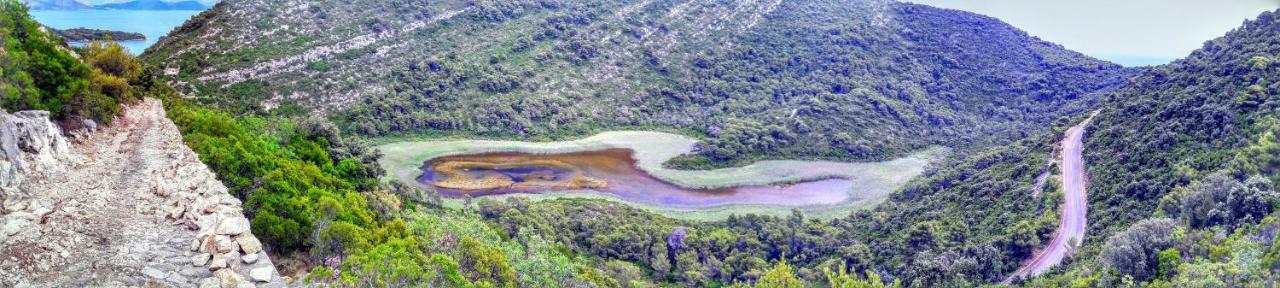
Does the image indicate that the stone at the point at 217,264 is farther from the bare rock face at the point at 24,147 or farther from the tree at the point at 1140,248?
the tree at the point at 1140,248

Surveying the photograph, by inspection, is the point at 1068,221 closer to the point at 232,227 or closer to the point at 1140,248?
the point at 1140,248

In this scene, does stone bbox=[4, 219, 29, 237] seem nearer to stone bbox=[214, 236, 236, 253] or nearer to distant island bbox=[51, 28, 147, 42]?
stone bbox=[214, 236, 236, 253]

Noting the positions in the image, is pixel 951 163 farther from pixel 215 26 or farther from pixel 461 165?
pixel 215 26

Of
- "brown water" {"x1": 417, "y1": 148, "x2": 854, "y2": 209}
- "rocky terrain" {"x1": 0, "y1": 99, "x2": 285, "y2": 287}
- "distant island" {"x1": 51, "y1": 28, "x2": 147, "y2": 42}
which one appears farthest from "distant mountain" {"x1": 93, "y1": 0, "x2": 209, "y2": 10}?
"rocky terrain" {"x1": 0, "y1": 99, "x2": 285, "y2": 287}

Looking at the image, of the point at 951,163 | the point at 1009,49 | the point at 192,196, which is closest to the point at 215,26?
the point at 192,196

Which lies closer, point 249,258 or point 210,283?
point 210,283

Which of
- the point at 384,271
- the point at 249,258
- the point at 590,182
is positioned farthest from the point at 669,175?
the point at 249,258
